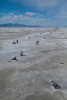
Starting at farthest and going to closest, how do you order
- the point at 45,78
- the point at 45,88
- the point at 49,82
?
the point at 45,78
the point at 49,82
the point at 45,88

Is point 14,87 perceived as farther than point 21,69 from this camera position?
No

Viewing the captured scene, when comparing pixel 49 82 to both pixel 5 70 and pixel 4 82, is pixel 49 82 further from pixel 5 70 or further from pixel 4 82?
pixel 5 70

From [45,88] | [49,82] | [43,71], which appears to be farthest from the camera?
[43,71]

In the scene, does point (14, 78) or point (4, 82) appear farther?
point (14, 78)

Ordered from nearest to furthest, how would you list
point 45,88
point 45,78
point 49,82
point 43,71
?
1. point 45,88
2. point 49,82
3. point 45,78
4. point 43,71

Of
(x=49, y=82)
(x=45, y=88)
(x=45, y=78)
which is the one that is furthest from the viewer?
(x=45, y=78)

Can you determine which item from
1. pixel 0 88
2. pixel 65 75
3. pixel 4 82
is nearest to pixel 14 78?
pixel 4 82

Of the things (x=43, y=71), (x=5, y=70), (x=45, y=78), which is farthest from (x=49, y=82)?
(x=5, y=70)

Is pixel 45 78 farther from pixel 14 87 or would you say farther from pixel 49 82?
pixel 14 87
